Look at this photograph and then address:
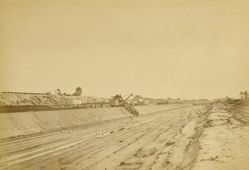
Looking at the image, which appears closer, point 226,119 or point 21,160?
point 21,160

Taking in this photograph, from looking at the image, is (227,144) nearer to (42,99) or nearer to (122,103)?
(122,103)

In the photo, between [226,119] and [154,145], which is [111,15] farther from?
[226,119]

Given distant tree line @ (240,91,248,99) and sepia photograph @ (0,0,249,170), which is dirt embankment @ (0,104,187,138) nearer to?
sepia photograph @ (0,0,249,170)

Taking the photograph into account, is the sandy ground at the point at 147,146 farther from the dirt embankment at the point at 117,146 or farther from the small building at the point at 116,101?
the small building at the point at 116,101

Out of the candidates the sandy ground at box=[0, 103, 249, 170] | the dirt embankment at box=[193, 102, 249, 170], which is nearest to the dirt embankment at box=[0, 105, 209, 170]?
the sandy ground at box=[0, 103, 249, 170]

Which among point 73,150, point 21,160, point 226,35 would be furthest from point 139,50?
point 21,160

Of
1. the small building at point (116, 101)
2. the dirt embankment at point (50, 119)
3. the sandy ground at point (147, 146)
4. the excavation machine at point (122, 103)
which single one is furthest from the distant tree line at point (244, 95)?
the small building at point (116, 101)
